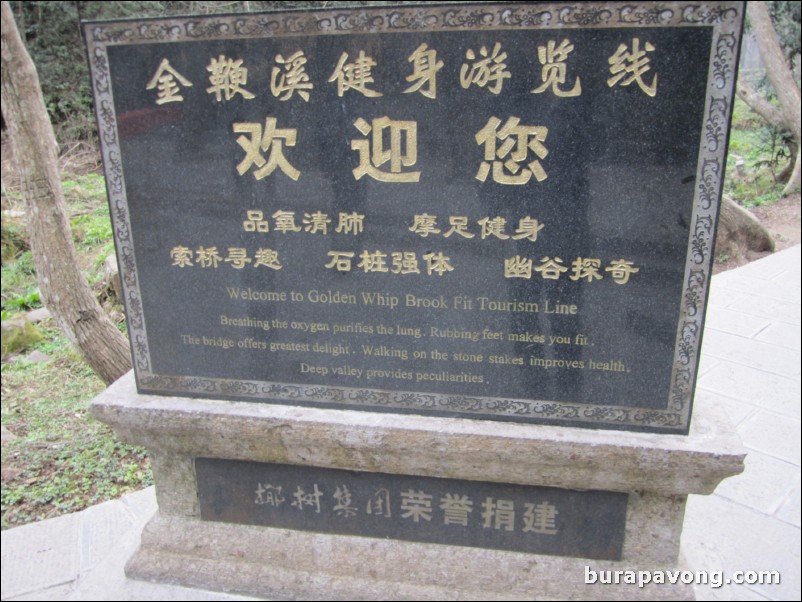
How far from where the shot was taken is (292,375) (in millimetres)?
2316

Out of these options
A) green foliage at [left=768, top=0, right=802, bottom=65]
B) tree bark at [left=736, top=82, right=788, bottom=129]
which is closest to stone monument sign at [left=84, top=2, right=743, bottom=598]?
tree bark at [left=736, top=82, right=788, bottom=129]

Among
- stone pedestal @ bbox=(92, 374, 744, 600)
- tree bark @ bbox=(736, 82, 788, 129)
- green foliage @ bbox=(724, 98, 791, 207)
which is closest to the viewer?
stone pedestal @ bbox=(92, 374, 744, 600)

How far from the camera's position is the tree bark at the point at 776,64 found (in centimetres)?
859

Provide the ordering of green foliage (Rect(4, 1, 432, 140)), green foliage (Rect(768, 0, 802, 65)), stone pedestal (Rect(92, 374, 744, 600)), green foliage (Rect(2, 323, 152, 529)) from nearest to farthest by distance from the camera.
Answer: stone pedestal (Rect(92, 374, 744, 600)), green foliage (Rect(2, 323, 152, 529)), green foliage (Rect(4, 1, 432, 140)), green foliage (Rect(768, 0, 802, 65))

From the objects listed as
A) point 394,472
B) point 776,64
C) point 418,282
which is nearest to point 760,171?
point 776,64

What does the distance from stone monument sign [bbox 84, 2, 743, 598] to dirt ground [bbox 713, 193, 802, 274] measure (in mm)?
4943

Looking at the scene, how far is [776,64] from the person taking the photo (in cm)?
871

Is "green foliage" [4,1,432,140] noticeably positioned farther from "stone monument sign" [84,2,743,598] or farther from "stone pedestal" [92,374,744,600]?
"stone pedestal" [92,374,744,600]

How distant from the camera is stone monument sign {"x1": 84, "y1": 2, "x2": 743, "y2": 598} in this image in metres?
1.90

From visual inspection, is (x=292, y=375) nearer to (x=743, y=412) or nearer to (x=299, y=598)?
(x=299, y=598)

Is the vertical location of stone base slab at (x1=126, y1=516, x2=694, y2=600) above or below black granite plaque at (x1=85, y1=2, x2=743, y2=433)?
below

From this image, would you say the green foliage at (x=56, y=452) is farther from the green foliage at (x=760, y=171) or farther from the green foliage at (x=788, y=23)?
the green foliage at (x=788, y=23)

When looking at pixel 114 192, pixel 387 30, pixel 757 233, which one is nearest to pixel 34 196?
pixel 114 192

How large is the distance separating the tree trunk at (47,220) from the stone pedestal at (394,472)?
1.29m
